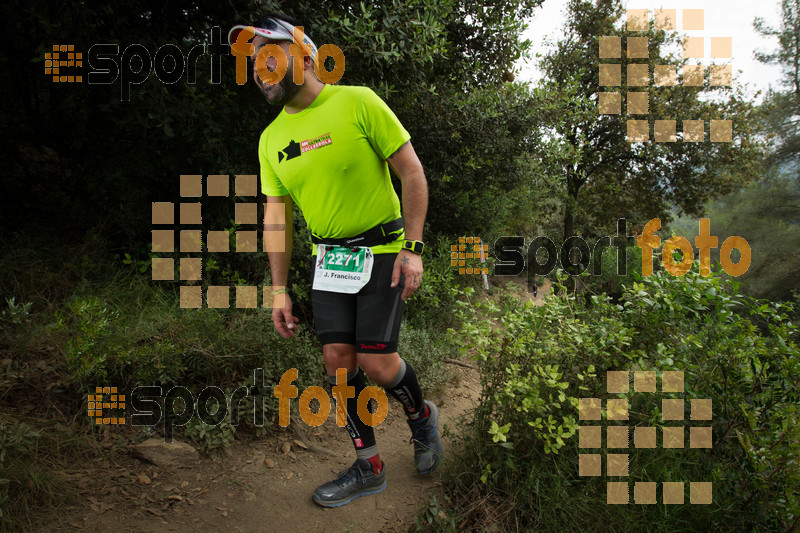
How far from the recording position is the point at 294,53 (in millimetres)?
2230

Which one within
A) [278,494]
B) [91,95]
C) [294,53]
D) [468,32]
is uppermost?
[468,32]

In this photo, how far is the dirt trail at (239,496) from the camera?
250 cm

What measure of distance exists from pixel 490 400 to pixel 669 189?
16.1 metres

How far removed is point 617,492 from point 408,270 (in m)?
1.52

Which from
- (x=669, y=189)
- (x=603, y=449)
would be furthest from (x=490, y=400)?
(x=669, y=189)

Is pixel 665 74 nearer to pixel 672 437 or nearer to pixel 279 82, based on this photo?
pixel 672 437

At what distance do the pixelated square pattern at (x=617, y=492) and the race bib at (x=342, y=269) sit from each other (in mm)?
1603

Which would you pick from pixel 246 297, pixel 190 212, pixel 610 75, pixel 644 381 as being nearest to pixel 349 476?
pixel 644 381

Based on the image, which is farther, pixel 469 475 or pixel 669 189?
pixel 669 189

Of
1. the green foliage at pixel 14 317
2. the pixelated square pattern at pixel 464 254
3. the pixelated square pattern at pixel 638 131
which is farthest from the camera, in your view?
the pixelated square pattern at pixel 638 131

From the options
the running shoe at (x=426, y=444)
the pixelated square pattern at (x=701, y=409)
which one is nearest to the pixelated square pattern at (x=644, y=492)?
the pixelated square pattern at (x=701, y=409)

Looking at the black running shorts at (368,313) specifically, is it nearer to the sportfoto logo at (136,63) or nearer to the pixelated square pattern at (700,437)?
the pixelated square pattern at (700,437)

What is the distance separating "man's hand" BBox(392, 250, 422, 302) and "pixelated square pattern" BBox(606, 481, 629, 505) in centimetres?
140

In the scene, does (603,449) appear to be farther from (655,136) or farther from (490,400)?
(655,136)
